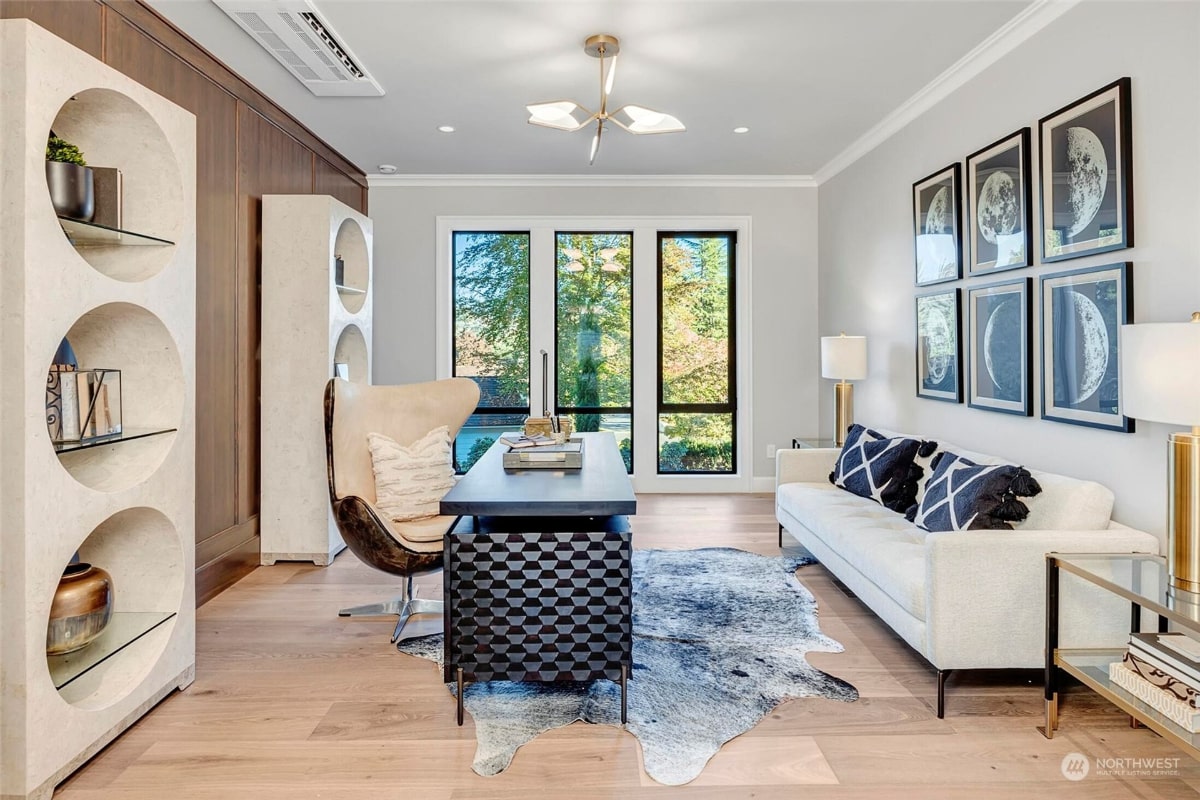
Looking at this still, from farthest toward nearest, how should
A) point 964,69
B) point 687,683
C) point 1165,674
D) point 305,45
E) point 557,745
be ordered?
point 964,69 → point 305,45 → point 687,683 → point 557,745 → point 1165,674

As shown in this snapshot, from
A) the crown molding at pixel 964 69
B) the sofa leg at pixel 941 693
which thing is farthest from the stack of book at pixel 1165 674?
the crown molding at pixel 964 69

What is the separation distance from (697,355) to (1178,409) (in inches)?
161

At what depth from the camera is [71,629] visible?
1.91 meters

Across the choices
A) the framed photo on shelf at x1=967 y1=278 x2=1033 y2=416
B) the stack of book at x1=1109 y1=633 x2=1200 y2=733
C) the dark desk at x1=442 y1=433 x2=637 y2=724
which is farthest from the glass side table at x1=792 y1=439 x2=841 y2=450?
the dark desk at x1=442 y1=433 x2=637 y2=724

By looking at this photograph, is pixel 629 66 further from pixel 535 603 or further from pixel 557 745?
pixel 557 745

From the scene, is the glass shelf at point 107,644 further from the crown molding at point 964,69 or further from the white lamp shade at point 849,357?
the crown molding at point 964,69

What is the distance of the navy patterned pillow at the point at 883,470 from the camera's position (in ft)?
11.2

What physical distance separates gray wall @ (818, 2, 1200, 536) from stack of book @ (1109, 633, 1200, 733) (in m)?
0.56

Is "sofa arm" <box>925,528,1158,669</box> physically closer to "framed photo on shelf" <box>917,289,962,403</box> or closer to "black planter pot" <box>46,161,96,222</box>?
"framed photo on shelf" <box>917,289,962,403</box>

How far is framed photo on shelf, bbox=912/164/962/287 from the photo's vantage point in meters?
3.54

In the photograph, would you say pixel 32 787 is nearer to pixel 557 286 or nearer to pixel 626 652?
pixel 626 652

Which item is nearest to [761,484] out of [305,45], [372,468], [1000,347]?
[1000,347]

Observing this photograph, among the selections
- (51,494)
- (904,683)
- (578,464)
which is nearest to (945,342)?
(904,683)

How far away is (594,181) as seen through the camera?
5.61 meters
